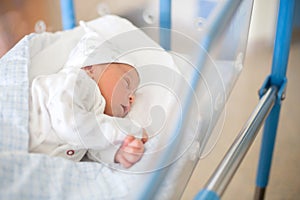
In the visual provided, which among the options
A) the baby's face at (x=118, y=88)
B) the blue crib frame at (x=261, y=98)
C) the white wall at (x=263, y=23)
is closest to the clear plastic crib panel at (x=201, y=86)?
the blue crib frame at (x=261, y=98)

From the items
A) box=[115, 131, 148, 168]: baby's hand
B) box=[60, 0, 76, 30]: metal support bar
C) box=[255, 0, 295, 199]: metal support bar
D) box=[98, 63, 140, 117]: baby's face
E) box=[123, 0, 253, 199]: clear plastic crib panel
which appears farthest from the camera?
box=[60, 0, 76, 30]: metal support bar

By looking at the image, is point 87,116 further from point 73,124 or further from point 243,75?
point 243,75

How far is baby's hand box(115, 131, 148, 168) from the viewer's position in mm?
798

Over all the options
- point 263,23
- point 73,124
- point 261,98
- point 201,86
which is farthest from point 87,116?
point 263,23

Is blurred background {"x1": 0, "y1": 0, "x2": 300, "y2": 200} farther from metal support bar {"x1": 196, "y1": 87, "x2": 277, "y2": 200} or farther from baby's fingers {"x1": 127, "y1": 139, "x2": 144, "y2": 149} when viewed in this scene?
baby's fingers {"x1": 127, "y1": 139, "x2": 144, "y2": 149}

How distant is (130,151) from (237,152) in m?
0.19

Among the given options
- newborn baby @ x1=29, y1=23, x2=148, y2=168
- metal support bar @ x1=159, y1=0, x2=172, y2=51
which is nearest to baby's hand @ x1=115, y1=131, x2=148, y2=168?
newborn baby @ x1=29, y1=23, x2=148, y2=168

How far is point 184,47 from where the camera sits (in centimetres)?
90

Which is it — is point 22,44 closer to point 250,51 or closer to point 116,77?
point 116,77

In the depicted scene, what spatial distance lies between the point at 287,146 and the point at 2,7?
4.61ft

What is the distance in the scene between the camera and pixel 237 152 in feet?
2.65

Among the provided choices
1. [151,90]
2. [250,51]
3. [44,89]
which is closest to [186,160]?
[151,90]

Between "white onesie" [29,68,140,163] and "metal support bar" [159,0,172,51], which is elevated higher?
"metal support bar" [159,0,172,51]

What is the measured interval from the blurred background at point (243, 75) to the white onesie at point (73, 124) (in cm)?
38
